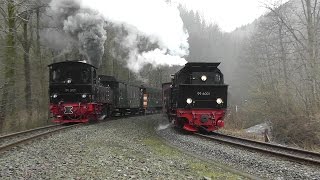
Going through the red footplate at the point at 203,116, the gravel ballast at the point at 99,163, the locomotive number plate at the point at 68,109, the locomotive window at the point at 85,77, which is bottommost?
the gravel ballast at the point at 99,163

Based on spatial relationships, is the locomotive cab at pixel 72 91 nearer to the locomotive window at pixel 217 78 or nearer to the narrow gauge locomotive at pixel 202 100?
the narrow gauge locomotive at pixel 202 100

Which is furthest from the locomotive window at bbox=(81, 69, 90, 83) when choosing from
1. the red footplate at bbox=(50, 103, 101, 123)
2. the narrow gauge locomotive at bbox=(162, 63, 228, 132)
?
the narrow gauge locomotive at bbox=(162, 63, 228, 132)

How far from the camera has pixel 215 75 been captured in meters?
17.2

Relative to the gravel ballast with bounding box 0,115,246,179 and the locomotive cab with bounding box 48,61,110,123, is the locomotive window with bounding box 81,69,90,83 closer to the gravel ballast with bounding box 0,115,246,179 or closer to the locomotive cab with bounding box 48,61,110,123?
the locomotive cab with bounding box 48,61,110,123

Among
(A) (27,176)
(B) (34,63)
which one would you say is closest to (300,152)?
(A) (27,176)

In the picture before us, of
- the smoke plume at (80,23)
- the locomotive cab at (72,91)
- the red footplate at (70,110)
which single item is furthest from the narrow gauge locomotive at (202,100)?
the smoke plume at (80,23)

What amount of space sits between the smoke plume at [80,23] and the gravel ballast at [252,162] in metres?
10.3

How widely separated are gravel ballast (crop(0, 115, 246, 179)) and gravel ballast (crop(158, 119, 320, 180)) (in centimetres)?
73

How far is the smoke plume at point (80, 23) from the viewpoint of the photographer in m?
21.2

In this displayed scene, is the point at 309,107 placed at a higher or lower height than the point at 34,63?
lower

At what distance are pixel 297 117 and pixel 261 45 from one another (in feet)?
78.6

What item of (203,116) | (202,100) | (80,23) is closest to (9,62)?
(80,23)

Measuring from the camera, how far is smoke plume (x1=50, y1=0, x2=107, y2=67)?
21250mm

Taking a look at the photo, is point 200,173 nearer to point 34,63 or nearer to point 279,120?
point 279,120
